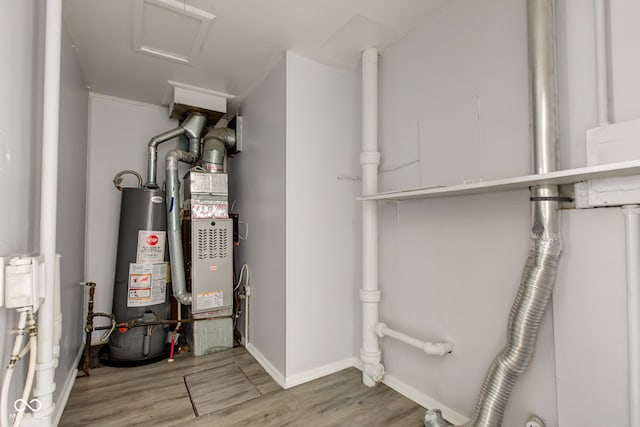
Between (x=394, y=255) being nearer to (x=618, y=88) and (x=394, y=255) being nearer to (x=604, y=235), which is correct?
(x=604, y=235)

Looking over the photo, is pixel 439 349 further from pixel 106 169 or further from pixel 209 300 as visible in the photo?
pixel 106 169

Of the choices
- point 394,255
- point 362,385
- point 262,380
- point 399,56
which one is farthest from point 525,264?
point 262,380

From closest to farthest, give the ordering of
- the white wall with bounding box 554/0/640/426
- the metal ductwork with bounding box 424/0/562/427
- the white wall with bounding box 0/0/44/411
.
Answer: the white wall with bounding box 0/0/44/411
the white wall with bounding box 554/0/640/426
the metal ductwork with bounding box 424/0/562/427

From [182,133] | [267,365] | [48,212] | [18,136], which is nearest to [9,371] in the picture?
[48,212]

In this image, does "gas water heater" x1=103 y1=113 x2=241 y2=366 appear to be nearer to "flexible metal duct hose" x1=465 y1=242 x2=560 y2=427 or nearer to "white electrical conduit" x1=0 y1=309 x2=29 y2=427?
"white electrical conduit" x1=0 y1=309 x2=29 y2=427

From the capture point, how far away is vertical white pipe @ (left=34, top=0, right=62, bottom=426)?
111 centimetres

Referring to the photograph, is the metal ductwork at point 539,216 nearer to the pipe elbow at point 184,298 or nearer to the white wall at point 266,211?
→ the white wall at point 266,211

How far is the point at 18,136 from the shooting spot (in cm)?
113

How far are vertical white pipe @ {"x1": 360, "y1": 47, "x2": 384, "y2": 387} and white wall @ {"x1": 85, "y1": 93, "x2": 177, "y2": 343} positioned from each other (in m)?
2.41

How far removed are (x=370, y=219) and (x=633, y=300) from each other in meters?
1.37

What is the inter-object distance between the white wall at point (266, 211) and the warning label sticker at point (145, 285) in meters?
0.73

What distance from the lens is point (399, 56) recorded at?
2160 mm

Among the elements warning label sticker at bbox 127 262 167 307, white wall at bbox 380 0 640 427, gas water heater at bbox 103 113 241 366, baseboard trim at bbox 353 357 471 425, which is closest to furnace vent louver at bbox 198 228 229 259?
gas water heater at bbox 103 113 241 366

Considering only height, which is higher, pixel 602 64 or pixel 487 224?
pixel 602 64
